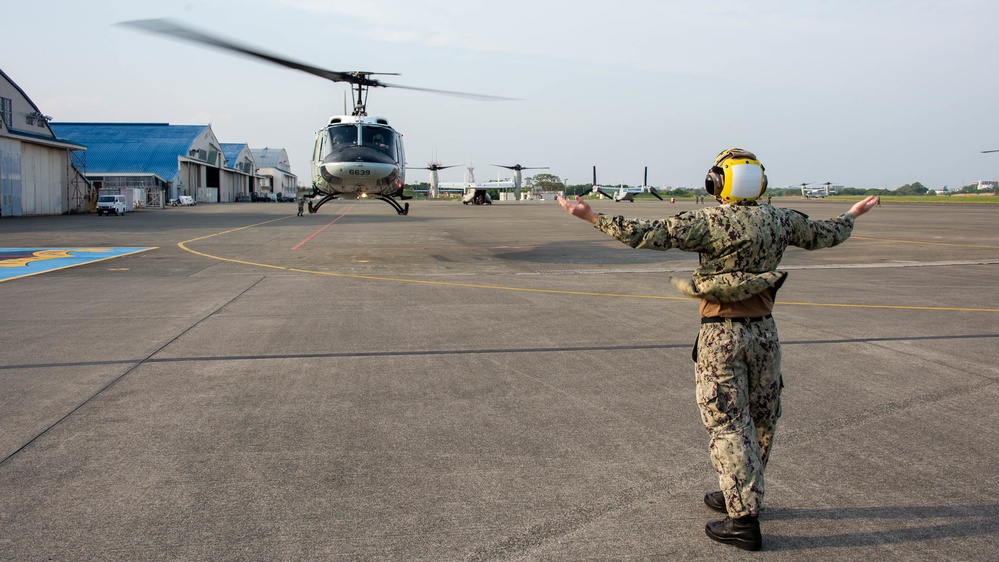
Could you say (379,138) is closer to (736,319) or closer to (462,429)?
(462,429)

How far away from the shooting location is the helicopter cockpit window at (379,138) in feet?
69.5

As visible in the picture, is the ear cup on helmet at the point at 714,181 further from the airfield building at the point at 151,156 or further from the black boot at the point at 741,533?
the airfield building at the point at 151,156

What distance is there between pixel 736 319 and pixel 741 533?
1.13 meters

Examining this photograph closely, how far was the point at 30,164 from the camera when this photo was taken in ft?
156

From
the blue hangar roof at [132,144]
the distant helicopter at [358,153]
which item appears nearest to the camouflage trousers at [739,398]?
the distant helicopter at [358,153]

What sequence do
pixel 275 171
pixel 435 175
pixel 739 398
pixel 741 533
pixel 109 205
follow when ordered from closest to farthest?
pixel 741 533 → pixel 739 398 → pixel 109 205 → pixel 435 175 → pixel 275 171

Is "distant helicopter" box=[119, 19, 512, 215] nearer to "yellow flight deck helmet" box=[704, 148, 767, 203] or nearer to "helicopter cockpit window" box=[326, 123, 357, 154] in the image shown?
"helicopter cockpit window" box=[326, 123, 357, 154]

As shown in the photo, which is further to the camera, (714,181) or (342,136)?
(342,136)

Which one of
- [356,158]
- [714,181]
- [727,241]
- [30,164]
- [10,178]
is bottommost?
[727,241]

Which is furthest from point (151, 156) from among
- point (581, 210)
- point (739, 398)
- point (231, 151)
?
point (739, 398)

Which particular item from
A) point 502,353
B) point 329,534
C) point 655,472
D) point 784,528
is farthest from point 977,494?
point 502,353

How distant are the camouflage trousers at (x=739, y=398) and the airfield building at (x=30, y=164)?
167ft

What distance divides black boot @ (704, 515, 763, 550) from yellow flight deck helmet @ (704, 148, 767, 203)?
1766 millimetres

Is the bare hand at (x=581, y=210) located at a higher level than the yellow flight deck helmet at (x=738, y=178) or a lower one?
lower
